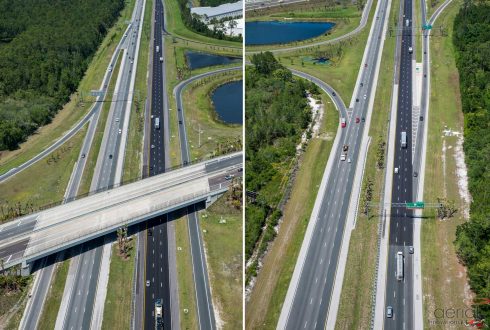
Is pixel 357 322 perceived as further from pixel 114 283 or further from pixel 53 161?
pixel 53 161

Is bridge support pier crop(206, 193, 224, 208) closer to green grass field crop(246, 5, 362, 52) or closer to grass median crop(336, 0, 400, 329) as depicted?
grass median crop(336, 0, 400, 329)

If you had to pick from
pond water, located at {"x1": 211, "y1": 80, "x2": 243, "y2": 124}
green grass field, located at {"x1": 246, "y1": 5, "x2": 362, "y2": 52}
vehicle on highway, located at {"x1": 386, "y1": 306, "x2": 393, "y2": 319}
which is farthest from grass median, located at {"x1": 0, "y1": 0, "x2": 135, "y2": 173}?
vehicle on highway, located at {"x1": 386, "y1": 306, "x2": 393, "y2": 319}

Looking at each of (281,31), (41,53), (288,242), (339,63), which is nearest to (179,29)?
(281,31)

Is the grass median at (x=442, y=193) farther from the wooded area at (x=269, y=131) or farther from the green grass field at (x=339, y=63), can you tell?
the wooded area at (x=269, y=131)

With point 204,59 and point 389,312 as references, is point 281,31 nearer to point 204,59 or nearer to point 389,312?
point 204,59

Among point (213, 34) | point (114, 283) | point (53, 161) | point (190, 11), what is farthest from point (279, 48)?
point (114, 283)

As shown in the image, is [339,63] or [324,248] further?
[339,63]

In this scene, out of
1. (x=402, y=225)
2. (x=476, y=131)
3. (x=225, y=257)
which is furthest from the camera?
(x=476, y=131)
